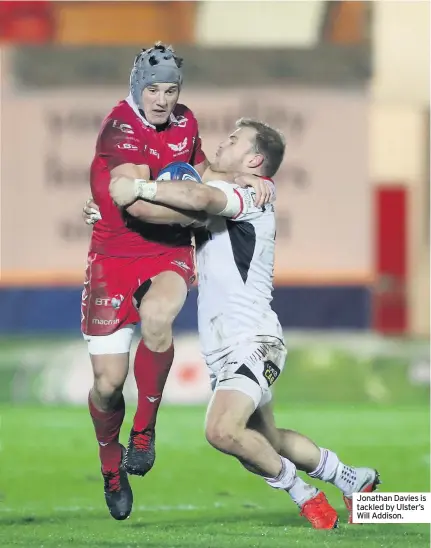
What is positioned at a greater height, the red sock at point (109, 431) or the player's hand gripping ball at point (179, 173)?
the player's hand gripping ball at point (179, 173)

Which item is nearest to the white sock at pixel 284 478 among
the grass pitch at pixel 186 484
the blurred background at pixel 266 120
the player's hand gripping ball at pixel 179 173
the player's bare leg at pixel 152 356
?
the grass pitch at pixel 186 484

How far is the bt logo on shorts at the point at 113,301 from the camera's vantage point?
6652 mm

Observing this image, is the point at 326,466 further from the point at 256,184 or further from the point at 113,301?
the point at 256,184

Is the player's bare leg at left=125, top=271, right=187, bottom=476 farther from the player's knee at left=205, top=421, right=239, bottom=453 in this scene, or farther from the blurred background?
the blurred background

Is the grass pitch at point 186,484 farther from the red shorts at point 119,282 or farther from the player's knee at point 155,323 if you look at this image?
the red shorts at point 119,282

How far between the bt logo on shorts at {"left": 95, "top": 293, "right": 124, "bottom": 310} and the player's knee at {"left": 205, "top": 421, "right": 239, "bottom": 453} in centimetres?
77

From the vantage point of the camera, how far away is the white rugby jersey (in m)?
6.53

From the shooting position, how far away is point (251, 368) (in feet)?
21.0

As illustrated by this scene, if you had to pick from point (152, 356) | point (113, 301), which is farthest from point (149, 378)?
point (113, 301)

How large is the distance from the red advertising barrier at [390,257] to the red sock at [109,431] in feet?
29.2

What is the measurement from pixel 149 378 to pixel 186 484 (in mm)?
2534

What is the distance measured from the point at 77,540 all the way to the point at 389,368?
7.29 meters

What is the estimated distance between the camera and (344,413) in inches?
501

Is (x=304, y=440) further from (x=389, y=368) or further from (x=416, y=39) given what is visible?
(x=416, y=39)
